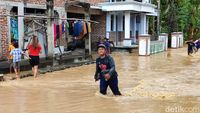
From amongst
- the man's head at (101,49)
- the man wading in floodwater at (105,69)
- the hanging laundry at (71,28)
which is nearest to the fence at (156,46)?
the hanging laundry at (71,28)

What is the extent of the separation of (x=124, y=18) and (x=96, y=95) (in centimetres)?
2084

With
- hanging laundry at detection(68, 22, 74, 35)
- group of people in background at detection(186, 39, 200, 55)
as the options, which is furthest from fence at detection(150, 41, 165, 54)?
hanging laundry at detection(68, 22, 74, 35)

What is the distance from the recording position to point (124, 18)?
101 feet

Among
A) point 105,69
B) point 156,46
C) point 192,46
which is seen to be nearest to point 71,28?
point 156,46

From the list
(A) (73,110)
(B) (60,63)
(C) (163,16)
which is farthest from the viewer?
(C) (163,16)

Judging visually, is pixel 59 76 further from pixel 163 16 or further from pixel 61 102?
pixel 163 16

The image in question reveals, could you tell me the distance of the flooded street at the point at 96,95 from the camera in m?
8.93

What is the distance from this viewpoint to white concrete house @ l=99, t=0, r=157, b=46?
28.7 m

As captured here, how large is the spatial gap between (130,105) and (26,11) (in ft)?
41.3

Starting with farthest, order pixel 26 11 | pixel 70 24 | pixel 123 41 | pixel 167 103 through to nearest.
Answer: pixel 123 41 → pixel 70 24 → pixel 26 11 → pixel 167 103

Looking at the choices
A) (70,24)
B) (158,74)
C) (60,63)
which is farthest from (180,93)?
(70,24)

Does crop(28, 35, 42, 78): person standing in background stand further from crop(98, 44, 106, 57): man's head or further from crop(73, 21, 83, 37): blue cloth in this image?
crop(73, 21, 83, 37): blue cloth

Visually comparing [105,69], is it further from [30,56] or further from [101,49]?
[30,56]

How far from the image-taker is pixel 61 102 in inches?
380
